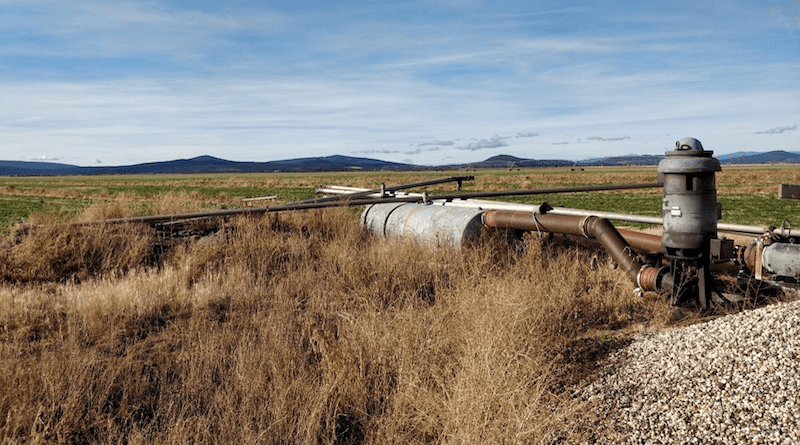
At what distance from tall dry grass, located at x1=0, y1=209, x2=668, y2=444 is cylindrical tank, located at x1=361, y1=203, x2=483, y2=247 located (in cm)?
44

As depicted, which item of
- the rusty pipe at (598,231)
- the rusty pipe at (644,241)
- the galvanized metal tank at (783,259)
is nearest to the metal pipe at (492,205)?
the rusty pipe at (598,231)

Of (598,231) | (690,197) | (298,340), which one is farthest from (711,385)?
(598,231)

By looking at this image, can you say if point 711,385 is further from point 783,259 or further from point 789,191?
point 789,191

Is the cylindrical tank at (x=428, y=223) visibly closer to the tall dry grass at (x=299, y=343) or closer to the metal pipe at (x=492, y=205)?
the tall dry grass at (x=299, y=343)

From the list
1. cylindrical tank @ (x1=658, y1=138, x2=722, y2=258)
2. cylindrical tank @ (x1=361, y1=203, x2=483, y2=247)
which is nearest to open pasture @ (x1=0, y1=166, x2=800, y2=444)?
cylindrical tank @ (x1=361, y1=203, x2=483, y2=247)

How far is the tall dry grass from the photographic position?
4480 mm

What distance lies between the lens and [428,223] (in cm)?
1164

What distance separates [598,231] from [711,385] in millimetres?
4592

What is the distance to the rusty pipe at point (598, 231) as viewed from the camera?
26.5ft

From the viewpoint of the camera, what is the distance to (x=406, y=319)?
6.41 metres

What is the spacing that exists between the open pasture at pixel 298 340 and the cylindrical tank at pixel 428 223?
487mm

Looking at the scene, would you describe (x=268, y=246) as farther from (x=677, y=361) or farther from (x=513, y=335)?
(x=677, y=361)

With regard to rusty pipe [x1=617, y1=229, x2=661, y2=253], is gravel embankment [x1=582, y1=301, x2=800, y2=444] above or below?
below

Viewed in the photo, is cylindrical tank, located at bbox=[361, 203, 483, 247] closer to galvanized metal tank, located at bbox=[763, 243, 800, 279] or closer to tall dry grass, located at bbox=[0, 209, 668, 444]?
tall dry grass, located at bbox=[0, 209, 668, 444]
